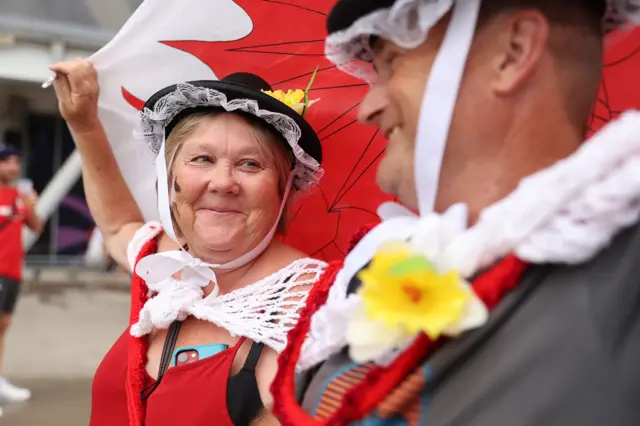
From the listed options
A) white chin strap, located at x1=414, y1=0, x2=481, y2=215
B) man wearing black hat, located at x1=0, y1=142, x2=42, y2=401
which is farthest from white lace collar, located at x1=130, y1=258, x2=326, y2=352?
man wearing black hat, located at x1=0, y1=142, x2=42, y2=401

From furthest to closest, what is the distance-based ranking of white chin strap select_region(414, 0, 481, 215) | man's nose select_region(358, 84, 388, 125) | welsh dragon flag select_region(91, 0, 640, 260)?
welsh dragon flag select_region(91, 0, 640, 260) → man's nose select_region(358, 84, 388, 125) → white chin strap select_region(414, 0, 481, 215)

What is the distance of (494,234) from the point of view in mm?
701

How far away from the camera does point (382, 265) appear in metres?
0.71

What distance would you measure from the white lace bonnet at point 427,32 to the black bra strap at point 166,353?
0.80 m

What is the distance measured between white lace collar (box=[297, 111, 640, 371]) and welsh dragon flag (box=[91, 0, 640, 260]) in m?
0.85

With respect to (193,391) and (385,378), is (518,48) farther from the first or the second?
(193,391)

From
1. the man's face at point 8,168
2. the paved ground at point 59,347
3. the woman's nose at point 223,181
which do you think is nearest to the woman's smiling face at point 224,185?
the woman's nose at point 223,181

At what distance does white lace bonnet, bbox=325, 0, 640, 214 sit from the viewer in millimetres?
742

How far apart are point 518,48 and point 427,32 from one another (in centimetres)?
11

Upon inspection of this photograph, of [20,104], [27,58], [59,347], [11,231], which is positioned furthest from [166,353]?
[20,104]

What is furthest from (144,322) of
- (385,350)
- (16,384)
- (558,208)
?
(16,384)

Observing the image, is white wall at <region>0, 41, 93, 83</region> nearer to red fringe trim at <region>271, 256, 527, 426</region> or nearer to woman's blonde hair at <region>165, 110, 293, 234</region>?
woman's blonde hair at <region>165, 110, 293, 234</region>

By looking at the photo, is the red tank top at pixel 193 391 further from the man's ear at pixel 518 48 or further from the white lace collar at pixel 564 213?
the man's ear at pixel 518 48

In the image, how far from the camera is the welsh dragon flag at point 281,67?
5.14 ft
